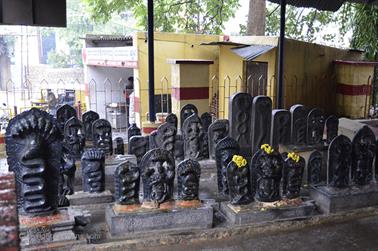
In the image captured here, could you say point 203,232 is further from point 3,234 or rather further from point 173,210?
point 3,234

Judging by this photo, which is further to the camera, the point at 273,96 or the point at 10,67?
the point at 10,67

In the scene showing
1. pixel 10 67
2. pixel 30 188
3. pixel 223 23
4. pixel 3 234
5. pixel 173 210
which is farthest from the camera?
pixel 10 67

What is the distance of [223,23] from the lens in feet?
50.7

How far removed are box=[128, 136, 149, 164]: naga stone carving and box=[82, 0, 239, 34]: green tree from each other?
8.30 m

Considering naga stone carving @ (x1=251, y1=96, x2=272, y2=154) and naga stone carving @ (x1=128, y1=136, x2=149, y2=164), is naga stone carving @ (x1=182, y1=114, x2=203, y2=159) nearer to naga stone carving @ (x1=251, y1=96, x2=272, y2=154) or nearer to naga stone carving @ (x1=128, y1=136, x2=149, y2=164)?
naga stone carving @ (x1=128, y1=136, x2=149, y2=164)

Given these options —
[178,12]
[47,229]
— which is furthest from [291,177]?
[178,12]

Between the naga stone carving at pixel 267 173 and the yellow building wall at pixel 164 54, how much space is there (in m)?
6.51

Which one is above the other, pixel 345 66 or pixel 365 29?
pixel 365 29

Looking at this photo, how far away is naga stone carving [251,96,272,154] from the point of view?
6.30 metres

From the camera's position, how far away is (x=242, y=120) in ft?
21.2

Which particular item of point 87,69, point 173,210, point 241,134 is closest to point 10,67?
point 87,69

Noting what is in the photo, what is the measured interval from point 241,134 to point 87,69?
9703 mm

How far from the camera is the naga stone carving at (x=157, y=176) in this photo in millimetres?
4375

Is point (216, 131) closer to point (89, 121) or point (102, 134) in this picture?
point (102, 134)
